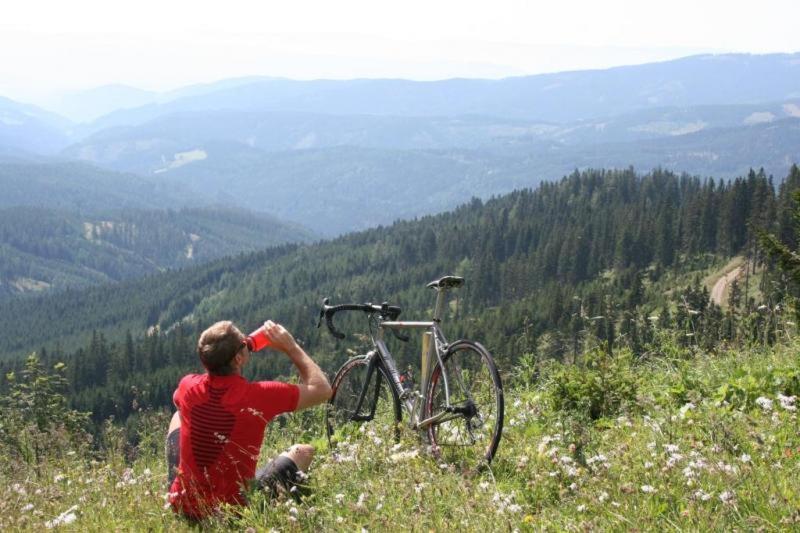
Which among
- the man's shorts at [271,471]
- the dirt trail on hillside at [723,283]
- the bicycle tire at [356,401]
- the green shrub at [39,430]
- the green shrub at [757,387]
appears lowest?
the dirt trail on hillside at [723,283]

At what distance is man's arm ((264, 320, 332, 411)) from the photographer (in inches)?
260

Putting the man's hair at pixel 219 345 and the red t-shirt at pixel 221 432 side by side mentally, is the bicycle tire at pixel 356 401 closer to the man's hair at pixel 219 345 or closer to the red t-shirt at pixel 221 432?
the red t-shirt at pixel 221 432

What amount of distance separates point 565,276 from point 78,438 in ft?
505

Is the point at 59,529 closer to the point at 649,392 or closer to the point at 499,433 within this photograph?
the point at 499,433

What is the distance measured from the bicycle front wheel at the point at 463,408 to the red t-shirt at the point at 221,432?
1.62 meters

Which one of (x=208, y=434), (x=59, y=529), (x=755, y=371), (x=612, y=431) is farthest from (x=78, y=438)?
(x=755, y=371)

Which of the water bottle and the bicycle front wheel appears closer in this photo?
the water bottle

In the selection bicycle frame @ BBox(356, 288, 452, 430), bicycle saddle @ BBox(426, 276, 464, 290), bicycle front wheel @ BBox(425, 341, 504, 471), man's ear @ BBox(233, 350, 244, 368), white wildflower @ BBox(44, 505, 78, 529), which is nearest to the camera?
white wildflower @ BBox(44, 505, 78, 529)

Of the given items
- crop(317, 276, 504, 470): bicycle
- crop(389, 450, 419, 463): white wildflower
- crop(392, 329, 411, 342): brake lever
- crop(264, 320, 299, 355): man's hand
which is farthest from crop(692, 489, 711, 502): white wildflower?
crop(392, 329, 411, 342): brake lever

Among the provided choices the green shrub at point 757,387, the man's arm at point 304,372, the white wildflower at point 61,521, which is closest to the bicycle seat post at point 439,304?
the man's arm at point 304,372

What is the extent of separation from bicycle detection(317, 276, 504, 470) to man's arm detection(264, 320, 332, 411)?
0.95 metres

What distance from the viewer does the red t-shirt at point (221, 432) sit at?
6297 mm

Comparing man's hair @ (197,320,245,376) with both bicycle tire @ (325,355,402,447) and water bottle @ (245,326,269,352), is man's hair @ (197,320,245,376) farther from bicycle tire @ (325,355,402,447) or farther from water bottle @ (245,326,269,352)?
bicycle tire @ (325,355,402,447)

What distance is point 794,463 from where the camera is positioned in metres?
5.16
